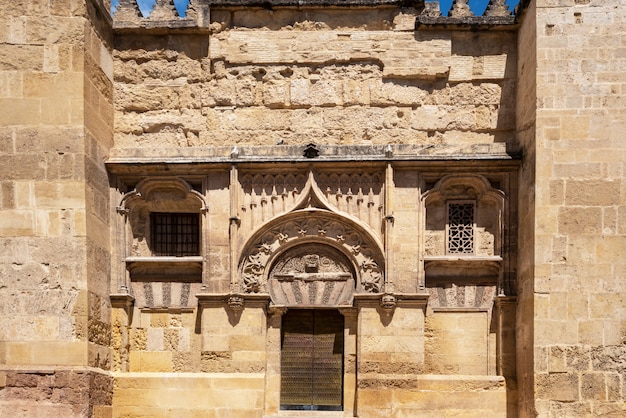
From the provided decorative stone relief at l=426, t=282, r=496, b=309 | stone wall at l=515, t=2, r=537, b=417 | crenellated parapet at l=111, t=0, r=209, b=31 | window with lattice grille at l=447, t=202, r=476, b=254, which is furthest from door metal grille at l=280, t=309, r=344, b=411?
crenellated parapet at l=111, t=0, r=209, b=31

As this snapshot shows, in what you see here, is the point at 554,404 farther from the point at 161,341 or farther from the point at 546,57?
the point at 161,341

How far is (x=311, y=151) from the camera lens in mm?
8414

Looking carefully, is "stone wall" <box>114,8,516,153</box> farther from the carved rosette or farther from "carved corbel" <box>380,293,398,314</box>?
"carved corbel" <box>380,293,398,314</box>

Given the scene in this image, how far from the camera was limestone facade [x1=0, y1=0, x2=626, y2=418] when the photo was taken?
7.59 m

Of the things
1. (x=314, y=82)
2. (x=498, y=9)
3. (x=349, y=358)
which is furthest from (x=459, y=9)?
(x=349, y=358)

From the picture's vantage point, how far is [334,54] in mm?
8758

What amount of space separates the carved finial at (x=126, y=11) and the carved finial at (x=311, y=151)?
275 cm

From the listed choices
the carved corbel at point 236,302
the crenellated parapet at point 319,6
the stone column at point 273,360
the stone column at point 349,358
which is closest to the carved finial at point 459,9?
the crenellated parapet at point 319,6

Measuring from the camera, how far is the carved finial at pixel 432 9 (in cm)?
877

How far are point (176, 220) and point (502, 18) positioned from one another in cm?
473

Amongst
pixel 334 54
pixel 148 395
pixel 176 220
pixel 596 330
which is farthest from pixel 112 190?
pixel 596 330

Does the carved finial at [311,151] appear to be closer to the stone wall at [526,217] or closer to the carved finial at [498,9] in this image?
the stone wall at [526,217]

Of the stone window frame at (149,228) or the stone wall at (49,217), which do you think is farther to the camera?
the stone window frame at (149,228)

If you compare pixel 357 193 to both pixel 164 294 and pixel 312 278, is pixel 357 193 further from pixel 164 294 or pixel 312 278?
pixel 164 294
